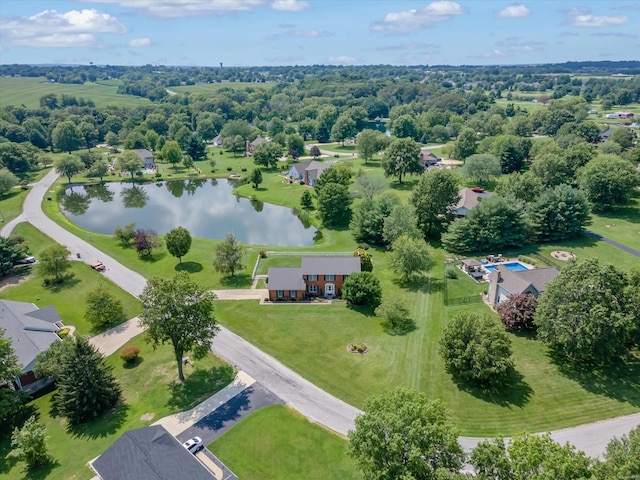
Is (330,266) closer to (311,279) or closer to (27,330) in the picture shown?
(311,279)

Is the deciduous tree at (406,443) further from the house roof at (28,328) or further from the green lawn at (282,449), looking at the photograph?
the house roof at (28,328)

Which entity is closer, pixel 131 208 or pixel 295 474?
pixel 295 474

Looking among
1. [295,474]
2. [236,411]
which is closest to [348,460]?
[295,474]

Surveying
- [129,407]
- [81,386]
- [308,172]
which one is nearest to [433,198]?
[308,172]

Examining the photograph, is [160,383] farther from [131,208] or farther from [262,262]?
[131,208]

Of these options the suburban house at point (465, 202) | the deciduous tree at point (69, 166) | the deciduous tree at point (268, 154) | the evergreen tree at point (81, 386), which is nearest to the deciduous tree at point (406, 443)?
the evergreen tree at point (81, 386)
